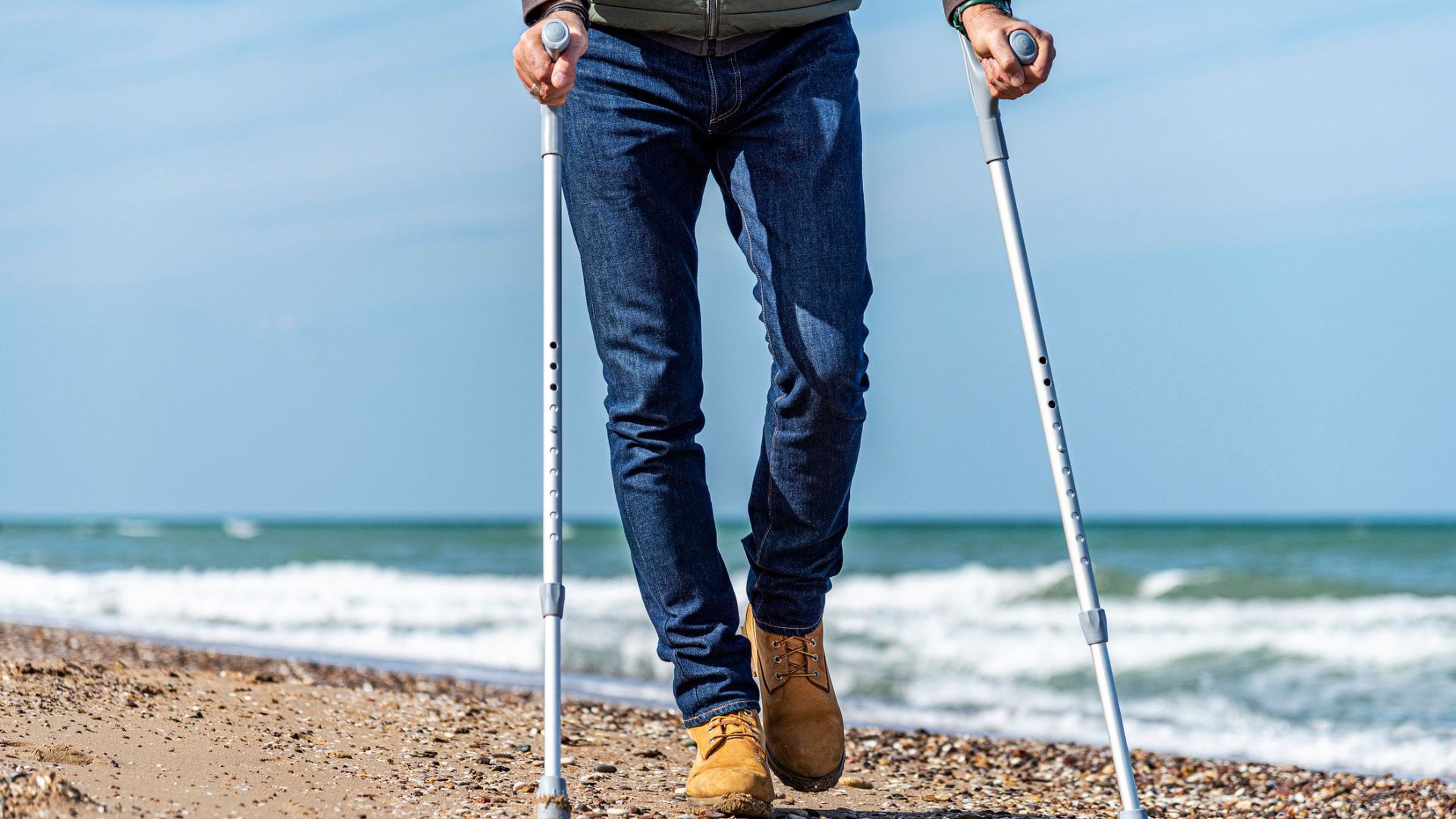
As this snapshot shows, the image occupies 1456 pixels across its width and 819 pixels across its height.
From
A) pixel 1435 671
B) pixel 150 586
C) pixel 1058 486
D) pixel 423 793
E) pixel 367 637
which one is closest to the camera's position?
pixel 1058 486

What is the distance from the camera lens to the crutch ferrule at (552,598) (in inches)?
94.2

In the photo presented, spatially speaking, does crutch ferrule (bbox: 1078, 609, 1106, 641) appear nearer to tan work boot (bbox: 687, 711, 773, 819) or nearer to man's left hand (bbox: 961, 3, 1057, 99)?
tan work boot (bbox: 687, 711, 773, 819)

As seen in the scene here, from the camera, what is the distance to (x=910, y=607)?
Result: 16.1m

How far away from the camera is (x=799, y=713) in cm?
282

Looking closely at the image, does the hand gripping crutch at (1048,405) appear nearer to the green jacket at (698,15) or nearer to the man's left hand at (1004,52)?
the man's left hand at (1004,52)

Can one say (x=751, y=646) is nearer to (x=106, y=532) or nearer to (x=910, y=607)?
(x=910, y=607)

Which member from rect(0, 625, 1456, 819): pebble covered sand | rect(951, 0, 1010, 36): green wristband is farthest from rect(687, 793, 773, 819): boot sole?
rect(951, 0, 1010, 36): green wristband

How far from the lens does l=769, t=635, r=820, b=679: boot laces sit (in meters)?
2.83

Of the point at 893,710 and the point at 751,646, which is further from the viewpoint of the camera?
the point at 893,710

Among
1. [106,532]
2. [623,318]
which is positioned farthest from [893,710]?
[106,532]

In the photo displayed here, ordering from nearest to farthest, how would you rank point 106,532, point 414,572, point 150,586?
point 150,586 → point 414,572 → point 106,532

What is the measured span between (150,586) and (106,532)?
2845 centimetres

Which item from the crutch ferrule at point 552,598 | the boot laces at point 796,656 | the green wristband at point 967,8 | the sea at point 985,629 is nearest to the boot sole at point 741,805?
the boot laces at point 796,656

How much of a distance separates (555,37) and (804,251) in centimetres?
65
